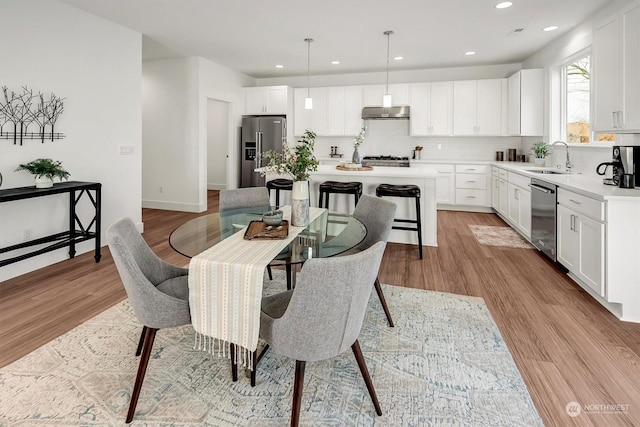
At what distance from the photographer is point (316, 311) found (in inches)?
56.2

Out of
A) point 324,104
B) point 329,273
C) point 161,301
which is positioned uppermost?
point 324,104

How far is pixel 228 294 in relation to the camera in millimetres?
1659

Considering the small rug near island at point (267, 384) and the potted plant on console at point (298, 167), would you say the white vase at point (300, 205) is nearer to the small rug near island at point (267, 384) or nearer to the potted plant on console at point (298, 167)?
the potted plant on console at point (298, 167)

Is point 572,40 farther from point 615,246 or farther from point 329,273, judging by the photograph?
point 329,273

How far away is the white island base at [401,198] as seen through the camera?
4449mm

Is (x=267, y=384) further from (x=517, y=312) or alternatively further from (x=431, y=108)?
(x=431, y=108)

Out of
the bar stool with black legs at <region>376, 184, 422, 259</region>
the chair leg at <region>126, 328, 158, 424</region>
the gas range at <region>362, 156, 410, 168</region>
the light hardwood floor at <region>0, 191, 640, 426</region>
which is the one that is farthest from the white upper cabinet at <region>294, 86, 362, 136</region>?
the chair leg at <region>126, 328, 158, 424</region>

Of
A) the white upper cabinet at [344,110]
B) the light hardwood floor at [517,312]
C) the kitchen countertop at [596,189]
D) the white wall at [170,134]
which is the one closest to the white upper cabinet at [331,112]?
the white upper cabinet at [344,110]

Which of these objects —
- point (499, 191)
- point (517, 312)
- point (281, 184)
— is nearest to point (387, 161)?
point (499, 191)

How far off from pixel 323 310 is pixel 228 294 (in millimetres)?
484

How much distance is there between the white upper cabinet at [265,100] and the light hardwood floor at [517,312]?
3915 mm

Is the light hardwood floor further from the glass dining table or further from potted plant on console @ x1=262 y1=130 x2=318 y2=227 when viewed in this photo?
potted plant on console @ x1=262 y1=130 x2=318 y2=227

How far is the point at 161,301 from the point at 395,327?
5.09 ft

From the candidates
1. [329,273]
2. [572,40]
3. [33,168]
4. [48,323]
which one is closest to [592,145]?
[572,40]
